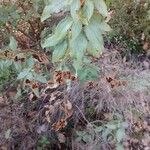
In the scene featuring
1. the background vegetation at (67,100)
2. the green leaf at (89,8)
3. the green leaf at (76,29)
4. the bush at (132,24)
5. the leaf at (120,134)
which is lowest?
the leaf at (120,134)

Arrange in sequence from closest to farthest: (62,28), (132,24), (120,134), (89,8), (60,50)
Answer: (89,8), (62,28), (60,50), (120,134), (132,24)

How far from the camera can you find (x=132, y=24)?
3.79 m

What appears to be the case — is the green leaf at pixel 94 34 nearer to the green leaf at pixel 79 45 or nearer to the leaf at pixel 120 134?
the green leaf at pixel 79 45

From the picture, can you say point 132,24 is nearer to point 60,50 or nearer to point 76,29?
point 60,50

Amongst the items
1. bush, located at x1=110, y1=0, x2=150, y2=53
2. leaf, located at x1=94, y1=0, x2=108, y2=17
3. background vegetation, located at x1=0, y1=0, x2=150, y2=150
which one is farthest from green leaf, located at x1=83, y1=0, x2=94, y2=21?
bush, located at x1=110, y1=0, x2=150, y2=53

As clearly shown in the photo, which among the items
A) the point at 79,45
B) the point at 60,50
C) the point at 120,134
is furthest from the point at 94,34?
the point at 120,134

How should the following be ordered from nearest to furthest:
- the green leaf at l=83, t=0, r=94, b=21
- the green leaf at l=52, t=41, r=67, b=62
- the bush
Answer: the green leaf at l=83, t=0, r=94, b=21 < the green leaf at l=52, t=41, r=67, b=62 < the bush

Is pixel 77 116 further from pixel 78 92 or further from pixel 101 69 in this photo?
pixel 101 69

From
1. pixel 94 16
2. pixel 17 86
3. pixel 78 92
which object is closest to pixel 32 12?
pixel 17 86

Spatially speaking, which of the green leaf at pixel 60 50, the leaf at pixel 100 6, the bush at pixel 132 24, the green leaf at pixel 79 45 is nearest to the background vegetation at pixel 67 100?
the bush at pixel 132 24

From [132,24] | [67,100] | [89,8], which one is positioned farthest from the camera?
[132,24]

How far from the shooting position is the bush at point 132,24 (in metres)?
3.74

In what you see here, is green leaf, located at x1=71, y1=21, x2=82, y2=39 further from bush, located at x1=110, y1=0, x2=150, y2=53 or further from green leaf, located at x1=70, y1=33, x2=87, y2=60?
bush, located at x1=110, y1=0, x2=150, y2=53

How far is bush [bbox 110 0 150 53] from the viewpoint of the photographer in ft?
12.3
